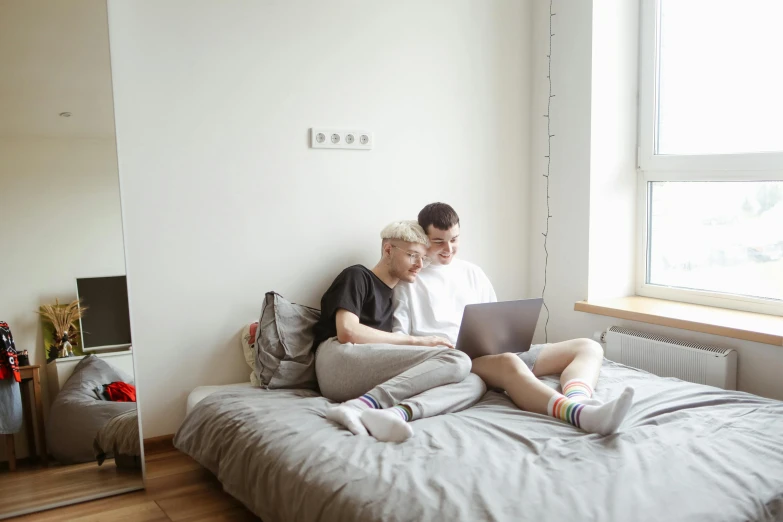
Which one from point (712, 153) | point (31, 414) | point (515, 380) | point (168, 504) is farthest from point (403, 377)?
point (712, 153)

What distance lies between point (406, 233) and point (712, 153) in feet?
4.60

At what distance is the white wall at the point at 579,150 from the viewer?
3205 millimetres

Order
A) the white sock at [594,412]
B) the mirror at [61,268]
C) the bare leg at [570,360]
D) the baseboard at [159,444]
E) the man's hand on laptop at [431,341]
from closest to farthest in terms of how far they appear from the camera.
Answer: the white sock at [594,412]
the mirror at [61,268]
the bare leg at [570,360]
the man's hand on laptop at [431,341]
the baseboard at [159,444]

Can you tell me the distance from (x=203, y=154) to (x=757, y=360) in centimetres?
229

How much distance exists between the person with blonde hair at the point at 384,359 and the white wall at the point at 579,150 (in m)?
0.89

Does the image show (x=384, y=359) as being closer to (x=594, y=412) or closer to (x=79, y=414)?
(x=594, y=412)

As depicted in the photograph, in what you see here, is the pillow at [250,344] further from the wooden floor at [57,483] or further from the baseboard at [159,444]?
the wooden floor at [57,483]

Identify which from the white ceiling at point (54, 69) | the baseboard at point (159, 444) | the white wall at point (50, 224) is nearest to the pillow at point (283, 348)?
the baseboard at point (159, 444)

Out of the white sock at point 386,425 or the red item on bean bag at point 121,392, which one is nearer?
the white sock at point 386,425

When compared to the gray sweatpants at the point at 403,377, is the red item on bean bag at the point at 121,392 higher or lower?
lower

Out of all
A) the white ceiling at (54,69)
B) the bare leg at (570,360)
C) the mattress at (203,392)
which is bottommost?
the mattress at (203,392)

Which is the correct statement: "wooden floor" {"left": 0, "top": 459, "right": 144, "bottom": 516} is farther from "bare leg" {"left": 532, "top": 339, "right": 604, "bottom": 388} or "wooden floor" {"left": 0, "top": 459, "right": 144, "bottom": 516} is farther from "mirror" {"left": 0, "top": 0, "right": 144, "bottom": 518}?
"bare leg" {"left": 532, "top": 339, "right": 604, "bottom": 388}

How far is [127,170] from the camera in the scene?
257 cm

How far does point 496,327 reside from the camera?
2.42 meters
